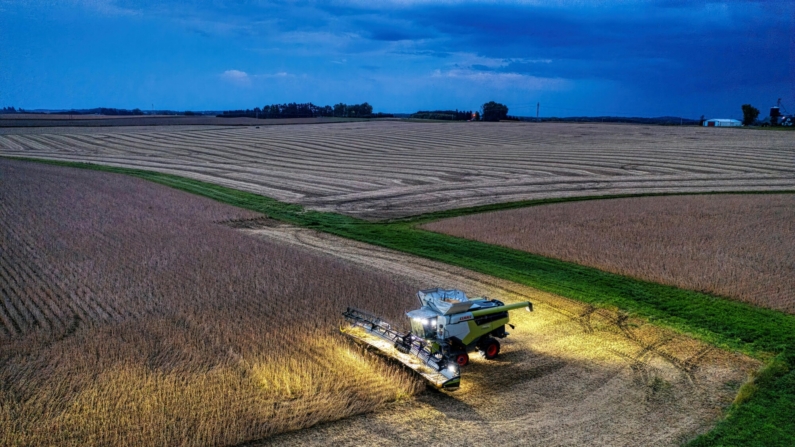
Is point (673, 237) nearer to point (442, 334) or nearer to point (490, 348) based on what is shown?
point (490, 348)

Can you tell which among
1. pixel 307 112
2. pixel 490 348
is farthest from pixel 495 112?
pixel 490 348

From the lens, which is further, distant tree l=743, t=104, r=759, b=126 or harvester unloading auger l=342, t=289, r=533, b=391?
distant tree l=743, t=104, r=759, b=126

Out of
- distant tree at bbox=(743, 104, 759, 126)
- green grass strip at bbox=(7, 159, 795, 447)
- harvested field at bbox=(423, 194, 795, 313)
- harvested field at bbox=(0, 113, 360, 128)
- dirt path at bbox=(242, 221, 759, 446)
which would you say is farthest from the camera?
distant tree at bbox=(743, 104, 759, 126)

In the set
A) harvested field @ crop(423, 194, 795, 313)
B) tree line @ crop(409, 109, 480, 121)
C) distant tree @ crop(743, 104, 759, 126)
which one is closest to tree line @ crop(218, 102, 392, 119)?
tree line @ crop(409, 109, 480, 121)

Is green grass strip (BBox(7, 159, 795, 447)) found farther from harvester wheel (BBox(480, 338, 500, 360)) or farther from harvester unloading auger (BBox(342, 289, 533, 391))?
harvester unloading auger (BBox(342, 289, 533, 391))

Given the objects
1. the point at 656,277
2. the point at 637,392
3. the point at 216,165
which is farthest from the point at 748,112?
the point at 637,392

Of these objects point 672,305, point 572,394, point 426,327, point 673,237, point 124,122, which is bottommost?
point 572,394
